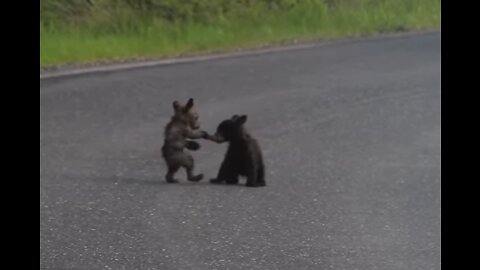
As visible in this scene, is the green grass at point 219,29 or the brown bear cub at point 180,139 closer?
the brown bear cub at point 180,139

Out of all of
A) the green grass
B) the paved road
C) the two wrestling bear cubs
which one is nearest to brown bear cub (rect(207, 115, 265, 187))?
the two wrestling bear cubs

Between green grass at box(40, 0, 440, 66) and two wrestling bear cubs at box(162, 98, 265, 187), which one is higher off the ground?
green grass at box(40, 0, 440, 66)

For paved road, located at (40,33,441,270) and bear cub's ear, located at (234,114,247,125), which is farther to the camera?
bear cub's ear, located at (234,114,247,125)

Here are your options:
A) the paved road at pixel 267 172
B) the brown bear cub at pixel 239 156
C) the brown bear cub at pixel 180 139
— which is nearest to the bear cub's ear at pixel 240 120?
the brown bear cub at pixel 239 156

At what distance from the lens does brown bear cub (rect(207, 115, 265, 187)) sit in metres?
8.76

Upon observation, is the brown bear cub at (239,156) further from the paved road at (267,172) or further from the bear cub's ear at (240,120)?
the paved road at (267,172)

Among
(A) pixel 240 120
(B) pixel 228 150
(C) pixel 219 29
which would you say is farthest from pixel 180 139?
(C) pixel 219 29

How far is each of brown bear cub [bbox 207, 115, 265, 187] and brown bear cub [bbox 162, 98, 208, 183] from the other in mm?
182

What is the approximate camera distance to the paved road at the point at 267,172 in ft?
22.9

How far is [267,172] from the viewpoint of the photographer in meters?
9.32

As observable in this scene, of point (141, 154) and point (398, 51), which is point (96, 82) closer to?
point (141, 154)

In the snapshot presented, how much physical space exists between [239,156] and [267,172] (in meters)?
0.59

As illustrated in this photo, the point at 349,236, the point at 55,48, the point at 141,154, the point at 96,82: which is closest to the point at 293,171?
the point at 141,154

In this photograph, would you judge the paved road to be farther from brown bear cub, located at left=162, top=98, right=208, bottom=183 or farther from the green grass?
the green grass
